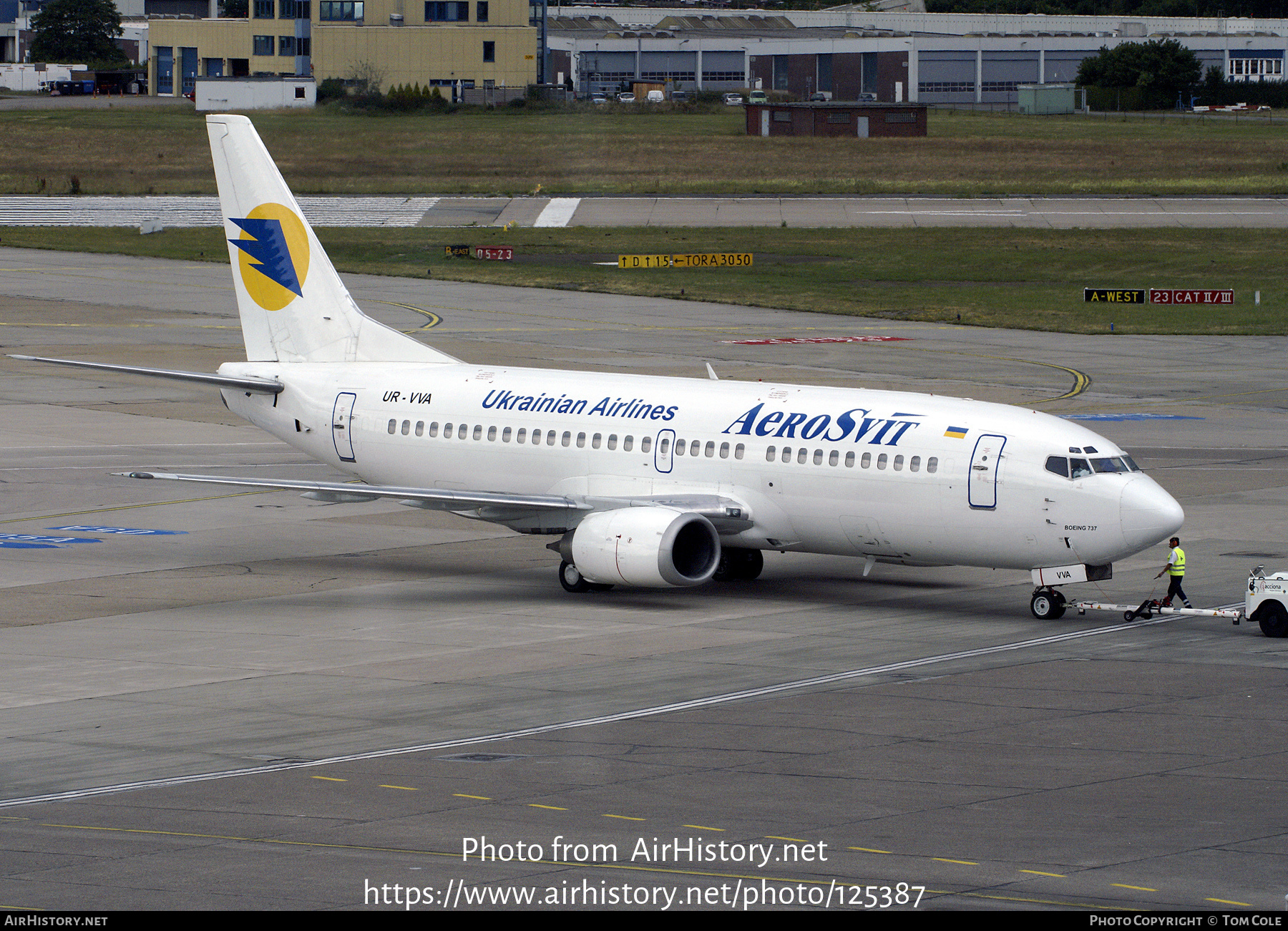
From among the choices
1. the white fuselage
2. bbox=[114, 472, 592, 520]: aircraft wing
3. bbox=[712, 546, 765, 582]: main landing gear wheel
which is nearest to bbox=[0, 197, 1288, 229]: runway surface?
the white fuselage

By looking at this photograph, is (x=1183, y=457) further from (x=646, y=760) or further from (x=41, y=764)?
(x=41, y=764)

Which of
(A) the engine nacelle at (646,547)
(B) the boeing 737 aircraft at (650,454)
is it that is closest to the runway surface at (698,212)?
(B) the boeing 737 aircraft at (650,454)

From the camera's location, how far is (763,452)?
121ft

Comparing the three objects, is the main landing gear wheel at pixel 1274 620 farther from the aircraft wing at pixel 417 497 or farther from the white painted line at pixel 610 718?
the aircraft wing at pixel 417 497

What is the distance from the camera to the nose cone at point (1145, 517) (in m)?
33.5

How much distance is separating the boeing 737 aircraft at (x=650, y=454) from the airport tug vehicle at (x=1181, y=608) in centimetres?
8

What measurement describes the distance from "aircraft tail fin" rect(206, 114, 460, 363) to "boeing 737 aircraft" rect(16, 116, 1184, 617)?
46 mm

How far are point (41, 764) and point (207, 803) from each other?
3772mm

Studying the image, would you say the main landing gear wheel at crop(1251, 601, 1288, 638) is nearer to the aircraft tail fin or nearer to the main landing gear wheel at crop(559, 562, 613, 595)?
the main landing gear wheel at crop(559, 562, 613, 595)

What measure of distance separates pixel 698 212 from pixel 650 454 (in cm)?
8971

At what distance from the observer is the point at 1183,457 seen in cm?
5459

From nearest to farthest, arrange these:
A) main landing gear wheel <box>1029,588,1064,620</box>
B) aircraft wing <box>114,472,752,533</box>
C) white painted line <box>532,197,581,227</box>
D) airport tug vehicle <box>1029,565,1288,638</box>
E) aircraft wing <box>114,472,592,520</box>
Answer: airport tug vehicle <box>1029,565,1288,638</box>, main landing gear wheel <box>1029,588,1064,620</box>, aircraft wing <box>114,472,752,533</box>, aircraft wing <box>114,472,592,520</box>, white painted line <box>532,197,581,227</box>

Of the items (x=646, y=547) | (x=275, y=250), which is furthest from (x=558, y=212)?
(x=646, y=547)

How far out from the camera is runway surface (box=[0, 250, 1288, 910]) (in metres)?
19.2
